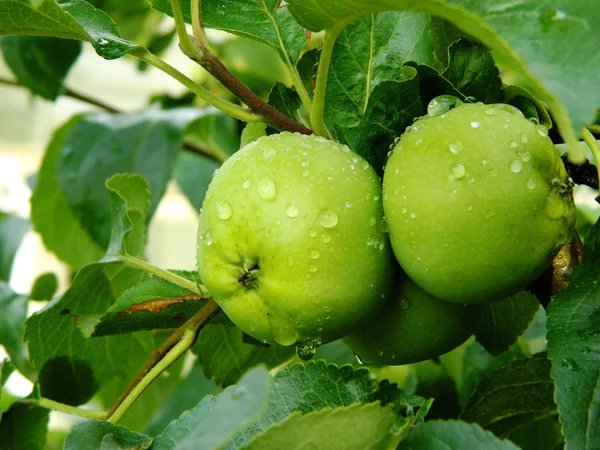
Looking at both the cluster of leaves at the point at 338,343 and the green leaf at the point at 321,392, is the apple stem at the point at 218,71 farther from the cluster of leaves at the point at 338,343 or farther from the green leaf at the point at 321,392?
the green leaf at the point at 321,392

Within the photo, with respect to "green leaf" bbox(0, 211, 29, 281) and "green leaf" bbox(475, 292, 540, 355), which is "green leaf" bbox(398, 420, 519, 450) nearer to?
"green leaf" bbox(475, 292, 540, 355)

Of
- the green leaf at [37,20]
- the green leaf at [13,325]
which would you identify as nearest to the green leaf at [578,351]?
the green leaf at [37,20]

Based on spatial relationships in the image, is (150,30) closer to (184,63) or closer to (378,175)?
(378,175)

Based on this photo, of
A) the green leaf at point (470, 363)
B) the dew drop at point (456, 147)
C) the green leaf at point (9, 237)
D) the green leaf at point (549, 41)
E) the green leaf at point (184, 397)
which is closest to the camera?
the green leaf at point (549, 41)

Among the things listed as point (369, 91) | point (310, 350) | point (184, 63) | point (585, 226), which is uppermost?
point (369, 91)

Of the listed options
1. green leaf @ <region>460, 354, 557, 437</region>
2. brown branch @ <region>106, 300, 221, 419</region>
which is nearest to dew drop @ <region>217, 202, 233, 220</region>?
brown branch @ <region>106, 300, 221, 419</region>

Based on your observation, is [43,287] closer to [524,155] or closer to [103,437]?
[103,437]

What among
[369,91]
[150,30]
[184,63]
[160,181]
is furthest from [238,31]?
[184,63]
